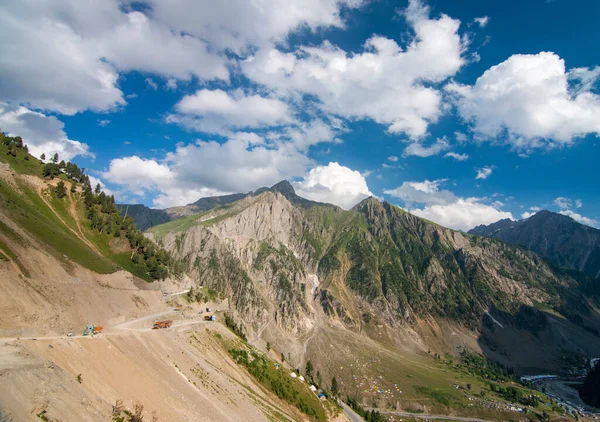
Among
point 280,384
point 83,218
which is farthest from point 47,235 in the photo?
point 280,384

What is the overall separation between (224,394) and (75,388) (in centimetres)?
3223

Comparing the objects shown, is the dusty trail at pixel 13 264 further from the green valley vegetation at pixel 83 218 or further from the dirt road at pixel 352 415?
the dirt road at pixel 352 415

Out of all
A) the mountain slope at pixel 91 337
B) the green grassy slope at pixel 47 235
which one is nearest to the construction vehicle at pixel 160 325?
the mountain slope at pixel 91 337

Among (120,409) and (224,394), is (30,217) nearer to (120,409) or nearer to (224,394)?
(224,394)

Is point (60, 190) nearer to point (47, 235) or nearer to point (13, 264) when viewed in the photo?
point (47, 235)

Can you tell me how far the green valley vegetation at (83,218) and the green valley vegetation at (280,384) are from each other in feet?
153

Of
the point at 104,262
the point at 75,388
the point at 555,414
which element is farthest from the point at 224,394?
the point at 555,414

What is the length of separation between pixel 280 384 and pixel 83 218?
9595 centimetres

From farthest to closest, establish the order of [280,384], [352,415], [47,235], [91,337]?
[352,415] → [47,235] → [280,384] → [91,337]

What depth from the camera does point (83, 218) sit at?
407 ft

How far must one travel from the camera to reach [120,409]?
113ft

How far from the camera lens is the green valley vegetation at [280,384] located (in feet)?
267

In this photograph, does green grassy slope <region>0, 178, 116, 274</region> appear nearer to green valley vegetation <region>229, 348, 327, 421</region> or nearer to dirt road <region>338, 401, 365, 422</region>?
green valley vegetation <region>229, 348, 327, 421</region>

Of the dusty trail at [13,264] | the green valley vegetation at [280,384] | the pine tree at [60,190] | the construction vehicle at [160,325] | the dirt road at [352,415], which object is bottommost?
the dirt road at [352,415]
